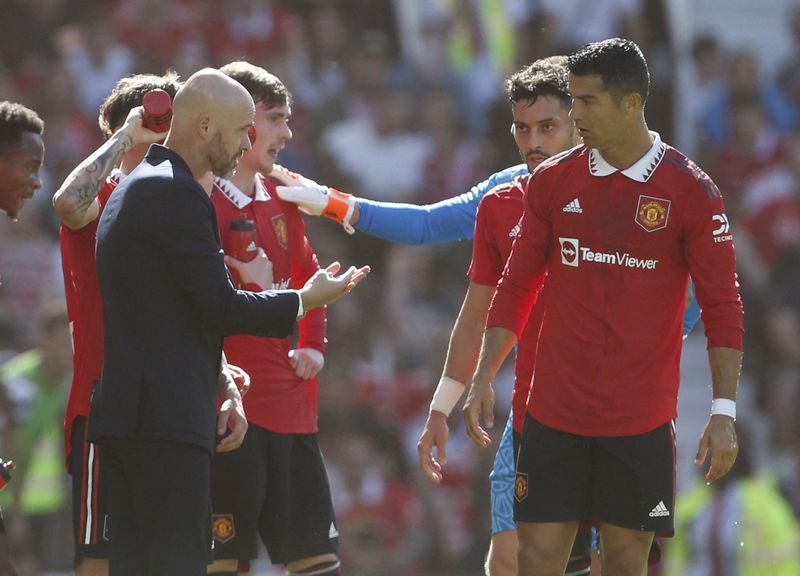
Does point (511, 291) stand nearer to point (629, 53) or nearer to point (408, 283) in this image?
point (629, 53)

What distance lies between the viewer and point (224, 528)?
599 centimetres

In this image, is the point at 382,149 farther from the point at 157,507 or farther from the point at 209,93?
the point at 157,507

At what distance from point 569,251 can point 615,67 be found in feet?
2.25

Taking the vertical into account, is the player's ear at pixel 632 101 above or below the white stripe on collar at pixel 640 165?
above

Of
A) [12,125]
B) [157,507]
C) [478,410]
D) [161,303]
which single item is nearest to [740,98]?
[478,410]

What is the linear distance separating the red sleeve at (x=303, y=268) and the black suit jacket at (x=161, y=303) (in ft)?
5.64

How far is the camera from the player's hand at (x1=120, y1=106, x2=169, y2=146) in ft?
16.8

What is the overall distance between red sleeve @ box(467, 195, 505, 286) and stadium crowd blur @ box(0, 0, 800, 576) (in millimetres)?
4249

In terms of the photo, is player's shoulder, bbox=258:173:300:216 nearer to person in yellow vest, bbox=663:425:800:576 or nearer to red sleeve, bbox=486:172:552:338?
red sleeve, bbox=486:172:552:338

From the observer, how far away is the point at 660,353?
5090 mm

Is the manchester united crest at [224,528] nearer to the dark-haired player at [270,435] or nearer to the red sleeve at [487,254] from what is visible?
the dark-haired player at [270,435]

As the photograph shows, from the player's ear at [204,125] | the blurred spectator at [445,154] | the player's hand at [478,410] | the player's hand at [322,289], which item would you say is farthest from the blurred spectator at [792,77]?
the player's ear at [204,125]

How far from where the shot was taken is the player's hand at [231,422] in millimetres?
4895

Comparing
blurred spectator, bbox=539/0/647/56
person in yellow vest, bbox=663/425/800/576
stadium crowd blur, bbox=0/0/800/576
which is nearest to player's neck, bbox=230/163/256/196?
stadium crowd blur, bbox=0/0/800/576
